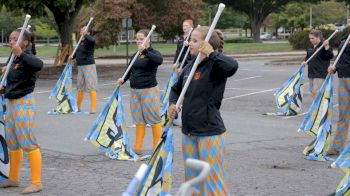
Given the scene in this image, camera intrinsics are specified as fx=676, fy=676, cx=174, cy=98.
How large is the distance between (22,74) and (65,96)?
7.33 meters

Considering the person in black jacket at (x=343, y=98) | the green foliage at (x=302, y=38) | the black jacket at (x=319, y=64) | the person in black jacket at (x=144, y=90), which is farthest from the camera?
the green foliage at (x=302, y=38)

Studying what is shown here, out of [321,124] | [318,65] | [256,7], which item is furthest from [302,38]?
[321,124]

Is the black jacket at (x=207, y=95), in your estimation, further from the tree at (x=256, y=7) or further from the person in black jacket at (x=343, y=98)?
the tree at (x=256, y=7)

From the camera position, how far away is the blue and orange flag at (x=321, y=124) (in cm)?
936

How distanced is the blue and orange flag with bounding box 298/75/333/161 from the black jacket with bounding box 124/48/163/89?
2317 mm

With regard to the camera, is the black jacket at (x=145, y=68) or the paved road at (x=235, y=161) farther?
the black jacket at (x=145, y=68)

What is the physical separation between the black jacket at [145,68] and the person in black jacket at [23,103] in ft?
7.63

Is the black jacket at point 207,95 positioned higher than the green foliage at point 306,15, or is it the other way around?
the black jacket at point 207,95

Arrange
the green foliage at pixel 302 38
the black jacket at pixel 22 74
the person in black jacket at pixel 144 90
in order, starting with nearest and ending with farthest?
the black jacket at pixel 22 74, the person in black jacket at pixel 144 90, the green foliage at pixel 302 38

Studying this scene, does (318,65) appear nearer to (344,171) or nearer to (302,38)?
(344,171)

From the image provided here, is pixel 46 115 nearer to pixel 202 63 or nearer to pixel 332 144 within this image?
pixel 332 144

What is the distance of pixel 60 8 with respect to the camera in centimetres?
2469

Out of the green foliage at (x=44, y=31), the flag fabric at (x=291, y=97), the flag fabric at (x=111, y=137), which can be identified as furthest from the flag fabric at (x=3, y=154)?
the green foliage at (x=44, y=31)

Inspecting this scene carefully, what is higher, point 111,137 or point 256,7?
point 111,137
